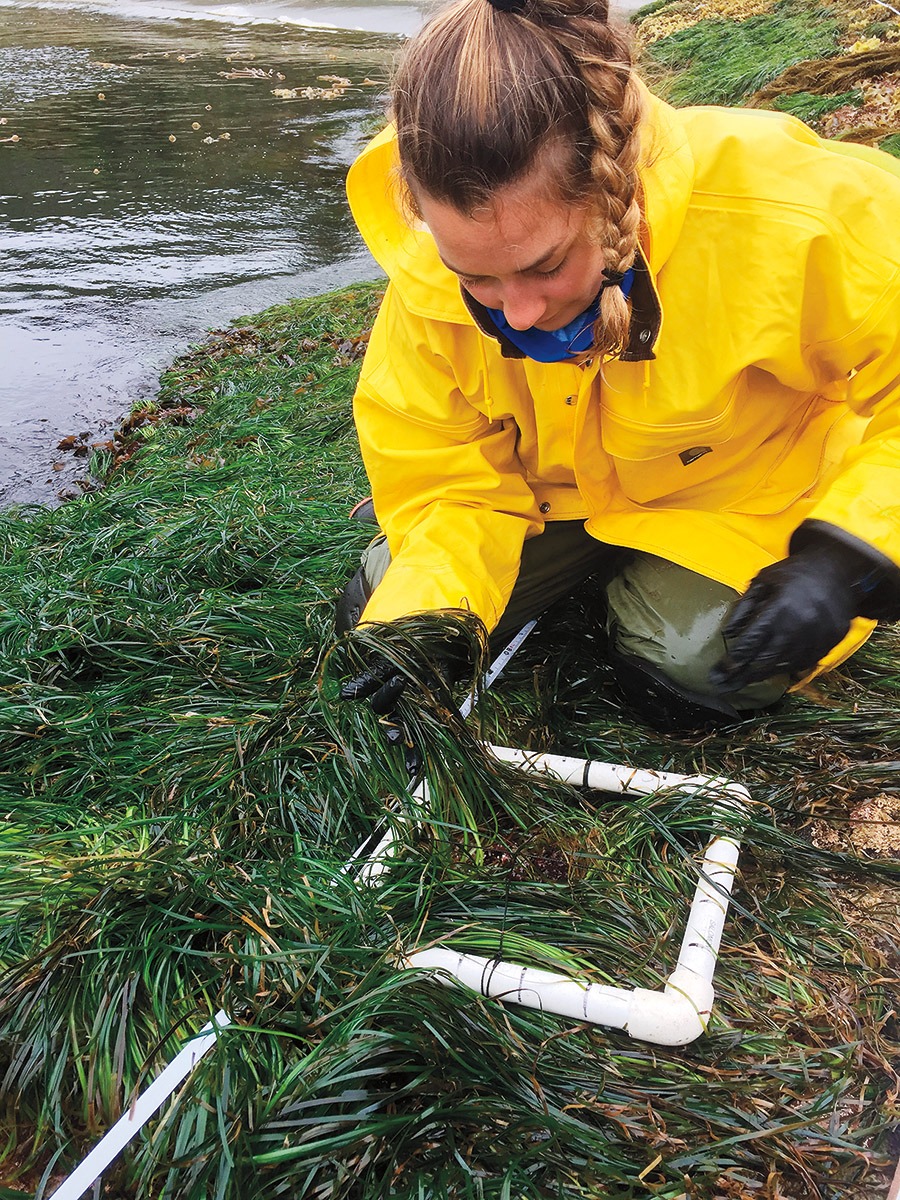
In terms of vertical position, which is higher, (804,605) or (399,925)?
(804,605)

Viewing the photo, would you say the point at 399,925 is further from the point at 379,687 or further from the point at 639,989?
the point at 379,687

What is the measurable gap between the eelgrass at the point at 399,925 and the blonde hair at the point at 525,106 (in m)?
1.01

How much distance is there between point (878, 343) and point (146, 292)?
677 cm

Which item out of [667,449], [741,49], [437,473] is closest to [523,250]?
[667,449]

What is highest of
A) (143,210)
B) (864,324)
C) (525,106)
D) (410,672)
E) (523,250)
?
(525,106)

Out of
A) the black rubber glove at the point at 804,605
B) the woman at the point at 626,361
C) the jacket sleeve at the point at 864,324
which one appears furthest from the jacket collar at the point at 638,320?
the black rubber glove at the point at 804,605

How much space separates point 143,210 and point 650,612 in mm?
8843

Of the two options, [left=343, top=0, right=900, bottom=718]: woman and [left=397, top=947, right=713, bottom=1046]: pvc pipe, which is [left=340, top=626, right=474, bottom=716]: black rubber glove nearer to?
[left=343, top=0, right=900, bottom=718]: woman

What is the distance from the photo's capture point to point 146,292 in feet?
25.3

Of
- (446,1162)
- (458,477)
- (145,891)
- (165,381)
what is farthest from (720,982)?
(165,381)

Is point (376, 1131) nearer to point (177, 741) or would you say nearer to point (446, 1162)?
point (446, 1162)

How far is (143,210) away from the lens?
9703 mm

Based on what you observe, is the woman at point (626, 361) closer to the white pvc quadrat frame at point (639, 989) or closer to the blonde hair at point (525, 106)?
the blonde hair at point (525, 106)

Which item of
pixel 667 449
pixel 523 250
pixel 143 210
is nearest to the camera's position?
pixel 523 250
